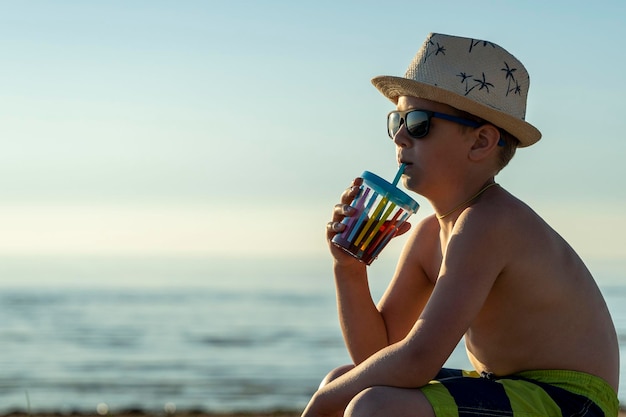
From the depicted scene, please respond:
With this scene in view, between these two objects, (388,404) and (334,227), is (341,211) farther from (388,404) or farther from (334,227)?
(388,404)

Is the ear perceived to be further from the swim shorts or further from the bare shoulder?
the swim shorts

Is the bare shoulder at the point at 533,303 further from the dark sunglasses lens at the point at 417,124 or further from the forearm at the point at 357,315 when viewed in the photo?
the forearm at the point at 357,315

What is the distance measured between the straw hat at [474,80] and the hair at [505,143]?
2 centimetres

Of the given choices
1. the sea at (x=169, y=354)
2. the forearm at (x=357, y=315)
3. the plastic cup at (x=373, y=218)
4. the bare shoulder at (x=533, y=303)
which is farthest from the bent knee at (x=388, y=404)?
the sea at (x=169, y=354)

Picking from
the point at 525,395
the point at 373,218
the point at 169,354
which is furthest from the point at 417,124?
the point at 169,354

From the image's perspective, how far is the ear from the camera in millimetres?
3342

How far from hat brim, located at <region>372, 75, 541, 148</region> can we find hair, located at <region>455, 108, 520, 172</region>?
20 mm

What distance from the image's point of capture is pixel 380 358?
9.81 ft

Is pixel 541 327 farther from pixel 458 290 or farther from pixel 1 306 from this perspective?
pixel 1 306

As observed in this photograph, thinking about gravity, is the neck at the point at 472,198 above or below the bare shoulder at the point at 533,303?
above

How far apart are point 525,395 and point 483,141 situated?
849 millimetres

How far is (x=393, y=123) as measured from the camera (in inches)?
136

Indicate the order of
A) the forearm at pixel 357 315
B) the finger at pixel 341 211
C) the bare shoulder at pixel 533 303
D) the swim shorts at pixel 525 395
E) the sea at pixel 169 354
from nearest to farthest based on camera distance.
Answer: the swim shorts at pixel 525 395, the bare shoulder at pixel 533 303, the finger at pixel 341 211, the forearm at pixel 357 315, the sea at pixel 169 354

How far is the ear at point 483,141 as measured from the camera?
11.0ft
